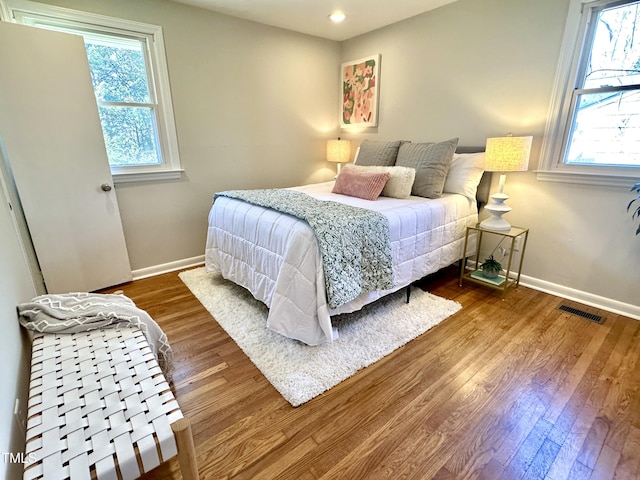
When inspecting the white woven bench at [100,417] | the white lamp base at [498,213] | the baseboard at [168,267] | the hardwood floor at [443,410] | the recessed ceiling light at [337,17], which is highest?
the recessed ceiling light at [337,17]

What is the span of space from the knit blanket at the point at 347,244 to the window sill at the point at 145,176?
1.23 metres

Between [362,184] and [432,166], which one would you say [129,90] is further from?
[432,166]

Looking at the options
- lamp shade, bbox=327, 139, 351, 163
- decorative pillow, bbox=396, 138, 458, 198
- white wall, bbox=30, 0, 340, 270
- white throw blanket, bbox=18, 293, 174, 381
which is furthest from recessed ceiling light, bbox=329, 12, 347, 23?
white throw blanket, bbox=18, 293, 174, 381

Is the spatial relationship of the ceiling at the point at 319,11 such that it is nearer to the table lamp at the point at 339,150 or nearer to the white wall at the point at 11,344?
the table lamp at the point at 339,150

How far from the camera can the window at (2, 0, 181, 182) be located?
244 centimetres

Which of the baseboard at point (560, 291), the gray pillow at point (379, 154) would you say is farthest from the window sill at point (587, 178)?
the gray pillow at point (379, 154)

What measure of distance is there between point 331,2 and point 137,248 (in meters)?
2.88

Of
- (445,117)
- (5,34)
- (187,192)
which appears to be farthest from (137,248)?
(445,117)

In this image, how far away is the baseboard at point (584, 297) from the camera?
227cm

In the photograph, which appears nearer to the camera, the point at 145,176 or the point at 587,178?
the point at 587,178

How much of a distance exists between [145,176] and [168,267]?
3.00 ft

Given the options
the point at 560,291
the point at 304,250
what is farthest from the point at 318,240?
the point at 560,291

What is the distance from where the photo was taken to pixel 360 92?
3754mm

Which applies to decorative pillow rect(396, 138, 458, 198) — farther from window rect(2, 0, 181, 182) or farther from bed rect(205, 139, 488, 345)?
window rect(2, 0, 181, 182)
